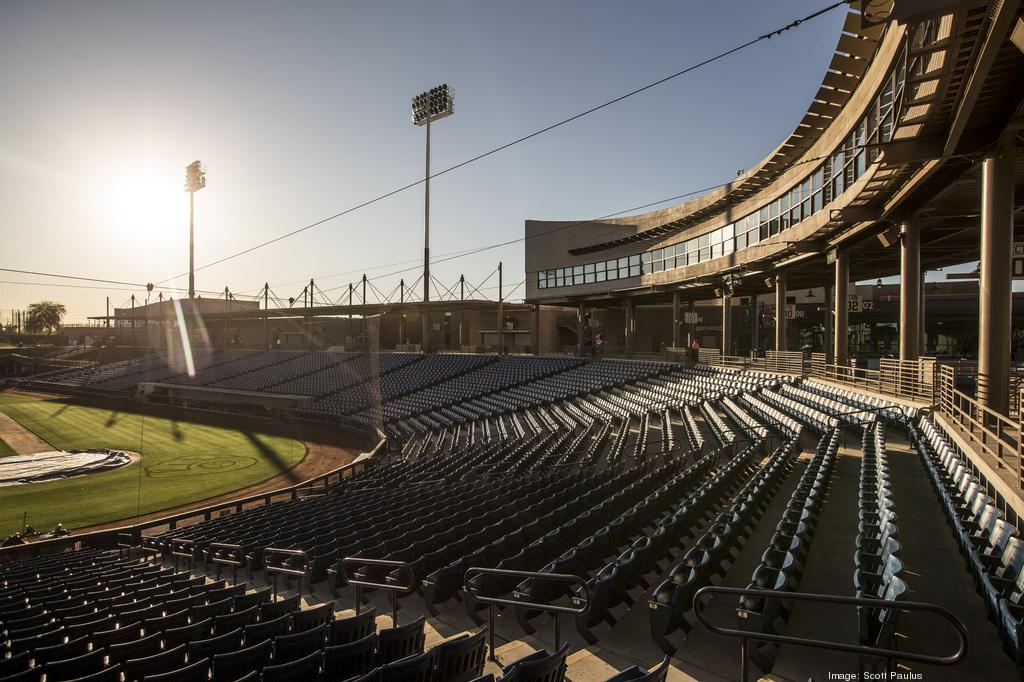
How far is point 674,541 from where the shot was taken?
743cm

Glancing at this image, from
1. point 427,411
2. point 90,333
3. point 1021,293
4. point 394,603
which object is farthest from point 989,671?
point 90,333

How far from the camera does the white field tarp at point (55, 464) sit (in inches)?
953

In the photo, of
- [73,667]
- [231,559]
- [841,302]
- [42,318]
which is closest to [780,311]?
[841,302]

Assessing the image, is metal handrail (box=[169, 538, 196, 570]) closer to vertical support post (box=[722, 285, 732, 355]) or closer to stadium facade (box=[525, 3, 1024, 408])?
stadium facade (box=[525, 3, 1024, 408])

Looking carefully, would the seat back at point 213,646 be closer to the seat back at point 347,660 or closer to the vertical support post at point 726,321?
the seat back at point 347,660

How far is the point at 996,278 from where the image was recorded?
11586 millimetres

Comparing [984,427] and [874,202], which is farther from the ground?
[874,202]

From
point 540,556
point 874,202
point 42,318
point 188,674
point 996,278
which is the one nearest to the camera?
point 188,674

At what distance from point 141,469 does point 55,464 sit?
17.6 feet

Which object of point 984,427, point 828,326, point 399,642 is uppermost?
point 828,326

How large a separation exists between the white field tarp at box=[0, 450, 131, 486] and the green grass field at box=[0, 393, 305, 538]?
90 cm

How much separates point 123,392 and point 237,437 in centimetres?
2826

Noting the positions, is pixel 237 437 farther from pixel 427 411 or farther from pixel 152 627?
pixel 152 627

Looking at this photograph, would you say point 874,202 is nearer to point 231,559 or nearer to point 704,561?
point 704,561
